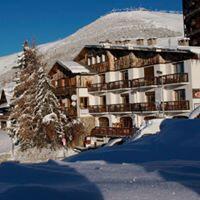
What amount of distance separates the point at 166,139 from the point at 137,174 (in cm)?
712

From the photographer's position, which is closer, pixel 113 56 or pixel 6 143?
pixel 113 56

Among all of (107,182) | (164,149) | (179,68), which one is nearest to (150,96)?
(179,68)

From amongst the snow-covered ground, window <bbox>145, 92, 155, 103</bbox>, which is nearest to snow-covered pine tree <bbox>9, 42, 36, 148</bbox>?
window <bbox>145, 92, 155, 103</bbox>

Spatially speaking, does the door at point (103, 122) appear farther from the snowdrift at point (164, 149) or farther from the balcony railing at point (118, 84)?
the snowdrift at point (164, 149)

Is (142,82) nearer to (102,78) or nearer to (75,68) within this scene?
(102,78)

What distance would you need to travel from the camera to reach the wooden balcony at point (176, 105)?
34500mm

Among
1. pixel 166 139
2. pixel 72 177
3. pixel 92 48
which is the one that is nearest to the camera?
pixel 72 177

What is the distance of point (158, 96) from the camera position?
37.3 metres

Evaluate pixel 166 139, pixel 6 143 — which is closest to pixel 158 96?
pixel 6 143

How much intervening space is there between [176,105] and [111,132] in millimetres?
6935

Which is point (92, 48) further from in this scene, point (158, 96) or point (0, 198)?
point (0, 198)

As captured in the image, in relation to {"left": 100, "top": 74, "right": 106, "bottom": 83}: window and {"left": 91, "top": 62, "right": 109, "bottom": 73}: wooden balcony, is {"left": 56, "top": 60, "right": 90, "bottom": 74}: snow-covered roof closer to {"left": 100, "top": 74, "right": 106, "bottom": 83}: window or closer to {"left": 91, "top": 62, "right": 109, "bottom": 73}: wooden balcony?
{"left": 91, "top": 62, "right": 109, "bottom": 73}: wooden balcony

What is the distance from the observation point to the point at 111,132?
3916cm

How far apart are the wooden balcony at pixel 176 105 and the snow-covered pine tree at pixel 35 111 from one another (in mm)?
8991
